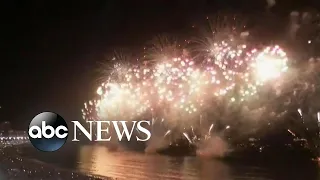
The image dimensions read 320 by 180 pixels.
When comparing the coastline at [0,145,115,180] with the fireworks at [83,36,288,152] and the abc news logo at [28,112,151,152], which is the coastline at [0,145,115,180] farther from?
the fireworks at [83,36,288,152]

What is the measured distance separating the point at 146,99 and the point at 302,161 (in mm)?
2955

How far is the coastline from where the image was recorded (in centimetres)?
588

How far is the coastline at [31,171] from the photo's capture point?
5.88 metres

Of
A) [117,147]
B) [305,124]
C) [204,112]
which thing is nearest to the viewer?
[117,147]

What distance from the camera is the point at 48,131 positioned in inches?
217

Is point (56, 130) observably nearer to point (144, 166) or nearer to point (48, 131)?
point (48, 131)

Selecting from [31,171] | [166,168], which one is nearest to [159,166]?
[166,168]

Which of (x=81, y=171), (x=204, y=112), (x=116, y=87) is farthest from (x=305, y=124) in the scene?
(x=81, y=171)

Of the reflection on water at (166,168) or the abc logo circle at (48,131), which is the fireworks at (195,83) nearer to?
the reflection on water at (166,168)

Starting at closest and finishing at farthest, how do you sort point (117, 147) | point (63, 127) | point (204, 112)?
point (63, 127), point (117, 147), point (204, 112)

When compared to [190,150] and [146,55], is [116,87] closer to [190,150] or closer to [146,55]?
[146,55]

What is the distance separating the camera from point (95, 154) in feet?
21.5

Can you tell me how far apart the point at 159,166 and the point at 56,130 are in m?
2.13

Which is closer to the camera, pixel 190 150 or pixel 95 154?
pixel 95 154
